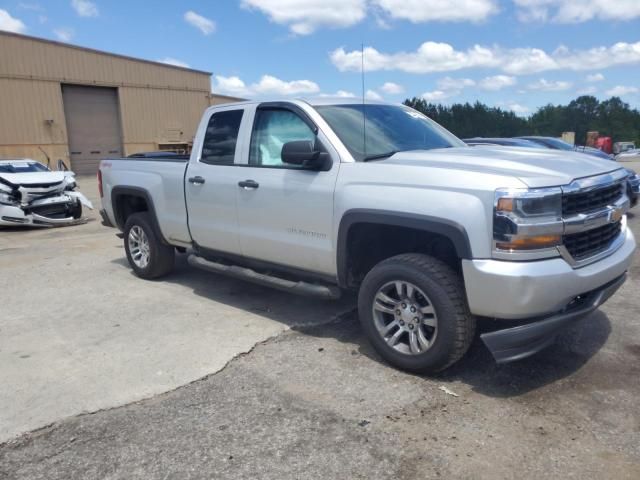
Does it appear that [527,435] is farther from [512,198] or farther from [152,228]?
[152,228]

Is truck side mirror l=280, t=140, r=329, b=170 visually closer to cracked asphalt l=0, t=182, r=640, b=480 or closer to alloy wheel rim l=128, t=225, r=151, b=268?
cracked asphalt l=0, t=182, r=640, b=480

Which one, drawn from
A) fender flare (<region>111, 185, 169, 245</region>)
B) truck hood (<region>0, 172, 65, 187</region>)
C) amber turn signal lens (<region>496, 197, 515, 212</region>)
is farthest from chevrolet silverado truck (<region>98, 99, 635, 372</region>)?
truck hood (<region>0, 172, 65, 187</region>)

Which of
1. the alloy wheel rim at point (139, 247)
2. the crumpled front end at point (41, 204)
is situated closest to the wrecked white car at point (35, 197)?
the crumpled front end at point (41, 204)

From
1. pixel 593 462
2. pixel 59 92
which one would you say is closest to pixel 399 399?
pixel 593 462

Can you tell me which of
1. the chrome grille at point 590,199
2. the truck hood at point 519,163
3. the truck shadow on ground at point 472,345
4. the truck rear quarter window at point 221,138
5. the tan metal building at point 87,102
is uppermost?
the tan metal building at point 87,102

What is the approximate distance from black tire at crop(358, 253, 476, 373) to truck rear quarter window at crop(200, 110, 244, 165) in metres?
2.06

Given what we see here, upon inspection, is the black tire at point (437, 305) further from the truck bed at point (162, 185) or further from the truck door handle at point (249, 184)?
the truck bed at point (162, 185)

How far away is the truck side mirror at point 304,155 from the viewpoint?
3994 millimetres

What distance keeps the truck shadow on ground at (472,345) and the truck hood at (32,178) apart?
6.21 m

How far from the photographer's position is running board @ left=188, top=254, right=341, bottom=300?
14.0 feet

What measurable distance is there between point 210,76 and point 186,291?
3175 centimetres

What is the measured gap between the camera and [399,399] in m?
3.42

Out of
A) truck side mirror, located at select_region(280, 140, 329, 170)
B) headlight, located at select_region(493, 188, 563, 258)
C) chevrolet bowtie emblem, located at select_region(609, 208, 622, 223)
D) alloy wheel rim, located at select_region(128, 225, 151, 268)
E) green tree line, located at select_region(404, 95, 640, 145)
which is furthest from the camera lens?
green tree line, located at select_region(404, 95, 640, 145)

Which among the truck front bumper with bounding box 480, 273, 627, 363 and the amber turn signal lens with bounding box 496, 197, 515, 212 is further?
the truck front bumper with bounding box 480, 273, 627, 363
